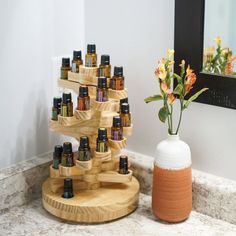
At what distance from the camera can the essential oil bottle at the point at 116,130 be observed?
4.34 ft

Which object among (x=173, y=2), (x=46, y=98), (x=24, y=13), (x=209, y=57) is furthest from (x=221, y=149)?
(x=24, y=13)

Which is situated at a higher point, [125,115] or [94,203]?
[125,115]

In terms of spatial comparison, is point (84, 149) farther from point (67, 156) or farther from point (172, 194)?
point (172, 194)

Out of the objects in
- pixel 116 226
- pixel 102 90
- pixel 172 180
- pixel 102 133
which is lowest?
pixel 116 226

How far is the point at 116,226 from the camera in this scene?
1.35m

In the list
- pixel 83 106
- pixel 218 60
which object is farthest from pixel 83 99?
pixel 218 60

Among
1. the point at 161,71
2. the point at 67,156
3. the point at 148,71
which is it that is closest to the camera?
the point at 161,71

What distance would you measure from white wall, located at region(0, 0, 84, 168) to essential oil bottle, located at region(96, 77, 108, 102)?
0.23 m

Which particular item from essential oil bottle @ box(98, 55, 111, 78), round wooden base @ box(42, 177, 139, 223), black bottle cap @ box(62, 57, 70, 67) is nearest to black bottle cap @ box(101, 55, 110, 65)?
essential oil bottle @ box(98, 55, 111, 78)

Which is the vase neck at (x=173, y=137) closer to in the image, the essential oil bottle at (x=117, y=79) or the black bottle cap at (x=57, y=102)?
the essential oil bottle at (x=117, y=79)

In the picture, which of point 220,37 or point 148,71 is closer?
point 220,37

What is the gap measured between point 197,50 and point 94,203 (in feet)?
1.46

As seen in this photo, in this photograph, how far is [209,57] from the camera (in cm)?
134

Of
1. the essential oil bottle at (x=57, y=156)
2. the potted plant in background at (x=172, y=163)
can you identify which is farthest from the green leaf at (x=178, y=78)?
the essential oil bottle at (x=57, y=156)
